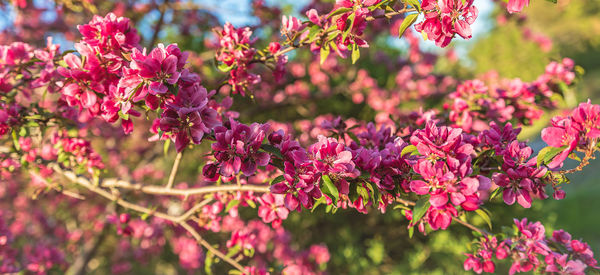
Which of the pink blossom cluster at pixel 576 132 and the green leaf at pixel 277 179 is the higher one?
the pink blossom cluster at pixel 576 132

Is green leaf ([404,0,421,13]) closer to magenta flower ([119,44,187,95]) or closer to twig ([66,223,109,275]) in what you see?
magenta flower ([119,44,187,95])

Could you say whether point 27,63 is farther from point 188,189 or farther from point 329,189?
point 329,189

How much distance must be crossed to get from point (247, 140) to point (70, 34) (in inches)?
236

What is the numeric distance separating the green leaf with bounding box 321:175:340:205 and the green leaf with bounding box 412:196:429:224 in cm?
30

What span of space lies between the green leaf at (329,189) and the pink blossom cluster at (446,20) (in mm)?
799

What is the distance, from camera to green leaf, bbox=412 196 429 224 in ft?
4.22

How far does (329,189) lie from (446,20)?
89cm

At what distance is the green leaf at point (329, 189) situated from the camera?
1.29 meters

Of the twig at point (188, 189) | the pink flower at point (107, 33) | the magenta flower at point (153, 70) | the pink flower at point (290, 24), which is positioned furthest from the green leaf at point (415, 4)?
the pink flower at point (107, 33)

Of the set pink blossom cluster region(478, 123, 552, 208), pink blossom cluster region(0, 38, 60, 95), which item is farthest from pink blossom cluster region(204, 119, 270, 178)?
pink blossom cluster region(0, 38, 60, 95)

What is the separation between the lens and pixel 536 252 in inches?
69.3

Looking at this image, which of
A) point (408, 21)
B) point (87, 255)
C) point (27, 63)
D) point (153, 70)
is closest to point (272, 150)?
point (153, 70)

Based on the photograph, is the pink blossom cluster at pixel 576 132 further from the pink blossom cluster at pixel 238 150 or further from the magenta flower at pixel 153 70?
the magenta flower at pixel 153 70

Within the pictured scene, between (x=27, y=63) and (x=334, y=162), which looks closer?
(x=334, y=162)
